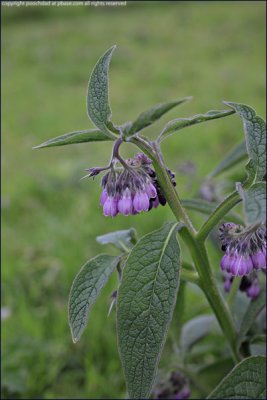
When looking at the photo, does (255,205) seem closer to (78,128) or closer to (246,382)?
(246,382)

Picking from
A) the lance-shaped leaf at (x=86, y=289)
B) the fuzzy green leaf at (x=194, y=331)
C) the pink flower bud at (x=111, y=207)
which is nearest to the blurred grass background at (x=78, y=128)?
the fuzzy green leaf at (x=194, y=331)

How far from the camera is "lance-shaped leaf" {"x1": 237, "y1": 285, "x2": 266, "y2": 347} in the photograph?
109 centimetres

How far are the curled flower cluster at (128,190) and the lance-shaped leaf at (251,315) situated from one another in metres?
0.33

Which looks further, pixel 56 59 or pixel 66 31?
pixel 66 31

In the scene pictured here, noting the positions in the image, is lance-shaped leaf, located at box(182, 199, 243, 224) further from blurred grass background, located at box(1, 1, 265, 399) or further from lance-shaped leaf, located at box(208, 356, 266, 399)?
blurred grass background, located at box(1, 1, 265, 399)

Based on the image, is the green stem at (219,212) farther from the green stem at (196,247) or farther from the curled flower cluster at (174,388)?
the curled flower cluster at (174,388)

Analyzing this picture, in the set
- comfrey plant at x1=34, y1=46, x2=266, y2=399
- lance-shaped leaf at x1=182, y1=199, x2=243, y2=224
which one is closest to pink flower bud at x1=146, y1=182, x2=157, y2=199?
comfrey plant at x1=34, y1=46, x2=266, y2=399

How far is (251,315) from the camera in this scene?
1.10 meters

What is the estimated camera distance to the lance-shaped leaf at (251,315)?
43.0 inches

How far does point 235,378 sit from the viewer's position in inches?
39.6

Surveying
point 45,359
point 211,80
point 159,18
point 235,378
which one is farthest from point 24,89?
point 235,378

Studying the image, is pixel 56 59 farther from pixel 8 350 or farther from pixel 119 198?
pixel 119 198

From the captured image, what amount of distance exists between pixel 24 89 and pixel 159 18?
257 centimetres

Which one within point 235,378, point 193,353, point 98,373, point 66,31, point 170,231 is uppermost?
point 170,231
